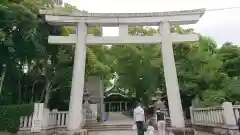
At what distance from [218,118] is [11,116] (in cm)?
960

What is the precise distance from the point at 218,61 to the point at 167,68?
872 cm

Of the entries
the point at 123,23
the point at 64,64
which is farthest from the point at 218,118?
the point at 64,64

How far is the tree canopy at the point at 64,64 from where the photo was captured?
11.2 meters

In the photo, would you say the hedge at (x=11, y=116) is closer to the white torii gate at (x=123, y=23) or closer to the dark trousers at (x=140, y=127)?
the white torii gate at (x=123, y=23)

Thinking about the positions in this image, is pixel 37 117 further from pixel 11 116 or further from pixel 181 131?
pixel 181 131

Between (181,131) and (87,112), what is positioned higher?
(87,112)

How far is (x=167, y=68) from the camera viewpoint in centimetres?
1062

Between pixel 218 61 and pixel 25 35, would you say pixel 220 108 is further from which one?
pixel 25 35

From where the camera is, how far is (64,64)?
570 inches

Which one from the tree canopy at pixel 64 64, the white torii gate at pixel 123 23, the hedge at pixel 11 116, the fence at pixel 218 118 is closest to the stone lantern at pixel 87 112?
the tree canopy at pixel 64 64

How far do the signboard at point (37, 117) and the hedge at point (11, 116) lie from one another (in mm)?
403

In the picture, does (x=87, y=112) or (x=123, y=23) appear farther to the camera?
(x=87, y=112)

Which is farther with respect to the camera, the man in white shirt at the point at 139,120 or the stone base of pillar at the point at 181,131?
the stone base of pillar at the point at 181,131

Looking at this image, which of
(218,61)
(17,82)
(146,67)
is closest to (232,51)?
(218,61)
